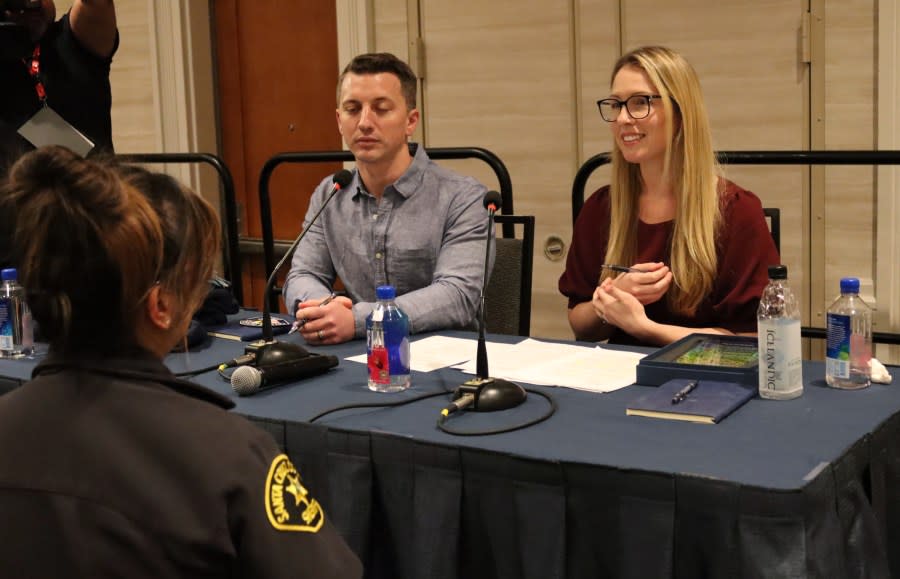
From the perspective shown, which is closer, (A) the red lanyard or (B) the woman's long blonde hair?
(B) the woman's long blonde hair

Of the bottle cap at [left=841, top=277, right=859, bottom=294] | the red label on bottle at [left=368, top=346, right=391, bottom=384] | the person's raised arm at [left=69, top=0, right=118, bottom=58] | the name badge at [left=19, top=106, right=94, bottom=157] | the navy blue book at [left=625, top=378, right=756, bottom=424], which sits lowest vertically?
the navy blue book at [left=625, top=378, right=756, bottom=424]

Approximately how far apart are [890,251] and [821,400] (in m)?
1.91

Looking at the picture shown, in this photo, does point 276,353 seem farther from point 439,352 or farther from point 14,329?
point 14,329

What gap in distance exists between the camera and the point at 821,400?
1.79 meters

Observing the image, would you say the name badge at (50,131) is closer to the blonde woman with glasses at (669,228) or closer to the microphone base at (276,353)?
the microphone base at (276,353)

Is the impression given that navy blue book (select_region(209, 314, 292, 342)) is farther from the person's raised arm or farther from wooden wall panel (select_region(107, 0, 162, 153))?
wooden wall panel (select_region(107, 0, 162, 153))

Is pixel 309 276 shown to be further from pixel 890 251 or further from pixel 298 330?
pixel 890 251

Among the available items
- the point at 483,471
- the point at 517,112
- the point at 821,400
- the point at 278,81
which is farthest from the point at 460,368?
the point at 278,81

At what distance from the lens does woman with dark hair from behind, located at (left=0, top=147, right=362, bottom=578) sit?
0.96 m

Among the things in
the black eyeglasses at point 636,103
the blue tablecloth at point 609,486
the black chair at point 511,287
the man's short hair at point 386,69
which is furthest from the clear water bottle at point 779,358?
the man's short hair at point 386,69

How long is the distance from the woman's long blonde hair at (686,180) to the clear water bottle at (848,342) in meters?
0.51

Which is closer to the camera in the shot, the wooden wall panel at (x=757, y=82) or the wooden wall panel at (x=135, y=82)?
the wooden wall panel at (x=757, y=82)

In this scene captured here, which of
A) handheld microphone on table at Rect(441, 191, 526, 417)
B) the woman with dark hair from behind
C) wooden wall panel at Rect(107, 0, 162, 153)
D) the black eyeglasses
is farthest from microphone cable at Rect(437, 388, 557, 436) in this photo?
wooden wall panel at Rect(107, 0, 162, 153)

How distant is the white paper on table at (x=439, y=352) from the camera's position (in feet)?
7.19
